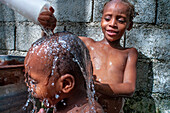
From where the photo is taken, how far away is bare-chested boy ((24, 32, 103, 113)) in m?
1.04

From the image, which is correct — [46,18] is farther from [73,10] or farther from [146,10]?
[146,10]

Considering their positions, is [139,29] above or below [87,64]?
above

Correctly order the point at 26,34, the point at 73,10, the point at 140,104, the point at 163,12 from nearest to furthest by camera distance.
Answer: the point at 163,12
the point at 140,104
the point at 73,10
the point at 26,34

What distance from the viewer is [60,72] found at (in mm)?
1042

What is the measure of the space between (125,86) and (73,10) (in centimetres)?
124

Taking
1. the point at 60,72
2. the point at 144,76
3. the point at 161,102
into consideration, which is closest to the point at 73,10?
the point at 144,76

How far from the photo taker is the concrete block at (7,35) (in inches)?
104

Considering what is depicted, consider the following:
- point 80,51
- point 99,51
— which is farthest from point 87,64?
point 99,51

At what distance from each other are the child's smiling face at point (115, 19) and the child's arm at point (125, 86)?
26 centimetres

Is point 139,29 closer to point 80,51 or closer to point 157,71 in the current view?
point 157,71

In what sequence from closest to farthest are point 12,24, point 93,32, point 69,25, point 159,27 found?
1. point 159,27
2. point 93,32
3. point 69,25
4. point 12,24

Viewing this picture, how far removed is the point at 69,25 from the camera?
2.20 meters

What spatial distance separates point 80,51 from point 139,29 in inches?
42.0

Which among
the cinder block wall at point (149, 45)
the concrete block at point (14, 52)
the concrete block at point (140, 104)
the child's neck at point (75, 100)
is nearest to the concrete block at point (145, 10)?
the cinder block wall at point (149, 45)
